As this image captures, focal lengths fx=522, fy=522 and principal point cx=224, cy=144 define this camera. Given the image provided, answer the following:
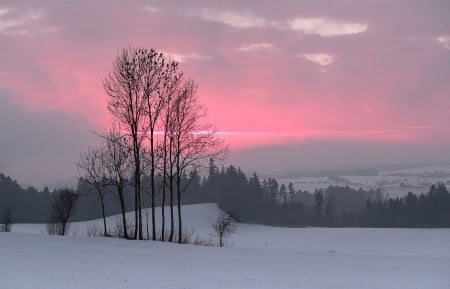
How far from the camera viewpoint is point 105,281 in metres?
14.4

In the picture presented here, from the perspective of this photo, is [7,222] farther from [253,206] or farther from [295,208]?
[295,208]

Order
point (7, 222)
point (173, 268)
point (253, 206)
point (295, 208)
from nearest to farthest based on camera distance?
point (173, 268) → point (7, 222) → point (253, 206) → point (295, 208)

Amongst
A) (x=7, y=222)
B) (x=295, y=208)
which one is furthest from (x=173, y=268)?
(x=295, y=208)

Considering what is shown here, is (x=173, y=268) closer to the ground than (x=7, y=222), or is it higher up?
closer to the ground

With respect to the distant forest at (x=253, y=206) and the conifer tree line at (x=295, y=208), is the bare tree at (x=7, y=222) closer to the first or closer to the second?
the distant forest at (x=253, y=206)

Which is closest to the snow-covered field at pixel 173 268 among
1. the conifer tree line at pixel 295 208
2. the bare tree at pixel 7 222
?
the bare tree at pixel 7 222

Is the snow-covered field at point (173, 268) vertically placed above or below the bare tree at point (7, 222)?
below

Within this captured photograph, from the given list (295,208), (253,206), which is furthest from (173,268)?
(295,208)

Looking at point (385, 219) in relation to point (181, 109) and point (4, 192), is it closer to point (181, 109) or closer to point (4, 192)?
point (4, 192)

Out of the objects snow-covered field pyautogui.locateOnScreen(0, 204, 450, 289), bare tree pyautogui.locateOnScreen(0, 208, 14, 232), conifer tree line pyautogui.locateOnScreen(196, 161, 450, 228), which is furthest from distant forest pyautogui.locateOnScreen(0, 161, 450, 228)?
snow-covered field pyautogui.locateOnScreen(0, 204, 450, 289)

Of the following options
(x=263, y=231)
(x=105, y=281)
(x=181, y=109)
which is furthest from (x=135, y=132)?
(x=263, y=231)

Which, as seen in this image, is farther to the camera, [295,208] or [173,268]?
[295,208]

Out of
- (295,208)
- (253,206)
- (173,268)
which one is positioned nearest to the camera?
(173,268)

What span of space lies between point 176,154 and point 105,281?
20.5 metres
